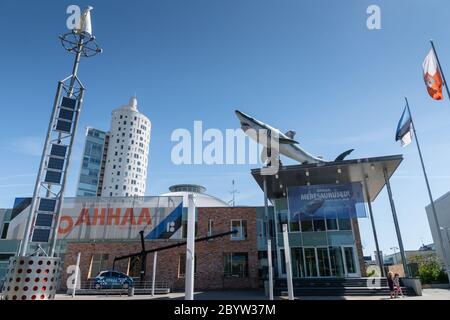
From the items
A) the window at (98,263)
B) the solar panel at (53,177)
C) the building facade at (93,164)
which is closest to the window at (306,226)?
the window at (98,263)

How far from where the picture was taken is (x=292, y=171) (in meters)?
22.0

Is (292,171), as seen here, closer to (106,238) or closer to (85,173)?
(106,238)

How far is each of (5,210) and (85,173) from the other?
64.1 meters

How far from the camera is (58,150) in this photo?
10.5 meters

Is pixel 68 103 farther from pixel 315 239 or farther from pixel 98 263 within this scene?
pixel 315 239

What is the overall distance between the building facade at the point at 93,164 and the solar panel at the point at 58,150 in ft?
272

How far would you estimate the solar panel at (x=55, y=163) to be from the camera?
10177 mm

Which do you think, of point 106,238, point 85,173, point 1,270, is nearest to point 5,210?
point 1,270

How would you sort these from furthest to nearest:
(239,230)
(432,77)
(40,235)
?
1. (239,230)
2. (432,77)
3. (40,235)

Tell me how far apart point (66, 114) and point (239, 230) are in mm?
18859

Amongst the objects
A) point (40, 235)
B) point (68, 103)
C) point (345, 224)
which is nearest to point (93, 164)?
point (345, 224)

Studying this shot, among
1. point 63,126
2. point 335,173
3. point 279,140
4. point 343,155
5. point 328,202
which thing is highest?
point 279,140

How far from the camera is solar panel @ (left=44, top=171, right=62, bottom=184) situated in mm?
10008
